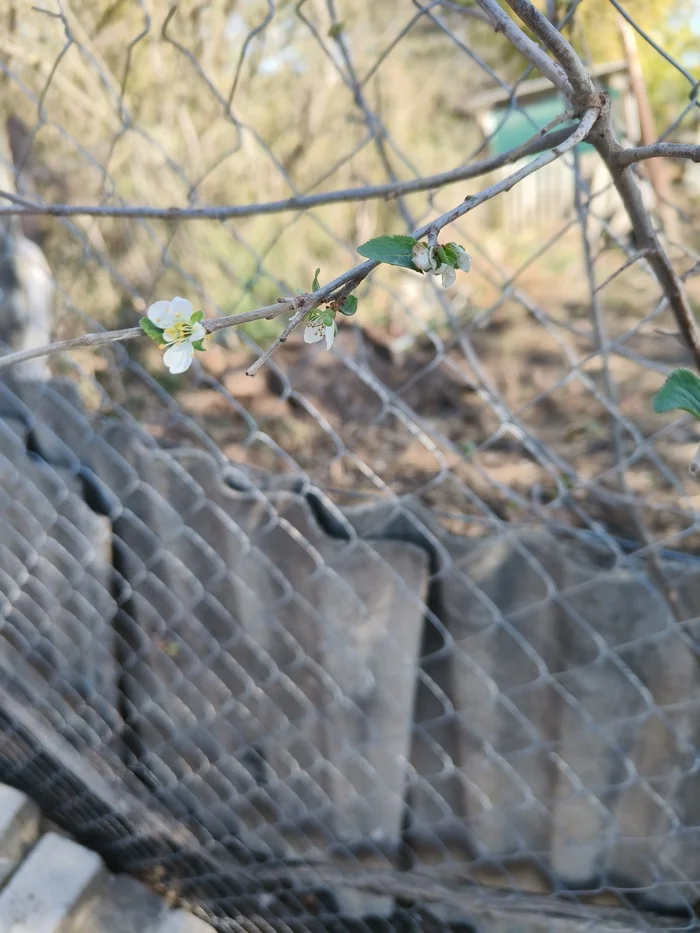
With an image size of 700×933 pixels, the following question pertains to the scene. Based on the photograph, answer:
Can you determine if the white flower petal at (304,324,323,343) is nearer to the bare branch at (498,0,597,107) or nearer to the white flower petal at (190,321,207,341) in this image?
the white flower petal at (190,321,207,341)

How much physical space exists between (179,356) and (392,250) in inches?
5.2

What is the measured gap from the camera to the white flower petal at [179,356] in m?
0.40

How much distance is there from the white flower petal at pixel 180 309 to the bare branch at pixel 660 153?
11.8 inches

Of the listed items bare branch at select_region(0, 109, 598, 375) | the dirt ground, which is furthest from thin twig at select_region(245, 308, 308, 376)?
the dirt ground

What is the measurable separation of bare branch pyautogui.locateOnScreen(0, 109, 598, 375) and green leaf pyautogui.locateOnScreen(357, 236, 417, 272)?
0.01m

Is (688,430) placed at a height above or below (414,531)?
above

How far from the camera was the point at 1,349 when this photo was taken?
1075 mm

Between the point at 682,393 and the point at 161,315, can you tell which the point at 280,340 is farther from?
the point at 682,393

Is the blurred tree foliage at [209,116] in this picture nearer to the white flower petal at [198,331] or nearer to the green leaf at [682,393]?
the green leaf at [682,393]

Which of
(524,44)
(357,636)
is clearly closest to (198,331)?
(524,44)

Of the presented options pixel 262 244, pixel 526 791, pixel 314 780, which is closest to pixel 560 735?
pixel 526 791

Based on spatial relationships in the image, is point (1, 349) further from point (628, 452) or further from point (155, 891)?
point (628, 452)

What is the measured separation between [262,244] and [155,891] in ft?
10.3

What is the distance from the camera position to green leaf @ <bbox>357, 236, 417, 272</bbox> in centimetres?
38
